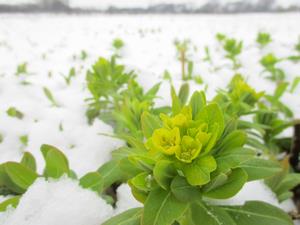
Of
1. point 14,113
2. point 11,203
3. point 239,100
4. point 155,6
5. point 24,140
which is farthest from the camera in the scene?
point 155,6

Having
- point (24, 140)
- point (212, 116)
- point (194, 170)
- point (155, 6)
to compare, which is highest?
point (212, 116)

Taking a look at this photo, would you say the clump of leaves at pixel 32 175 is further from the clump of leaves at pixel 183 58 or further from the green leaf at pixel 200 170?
the clump of leaves at pixel 183 58

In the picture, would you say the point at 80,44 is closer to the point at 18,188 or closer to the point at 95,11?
the point at 18,188

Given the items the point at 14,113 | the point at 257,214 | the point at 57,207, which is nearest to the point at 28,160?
the point at 57,207

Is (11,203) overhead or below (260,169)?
below

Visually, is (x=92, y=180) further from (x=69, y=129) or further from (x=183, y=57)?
(x=183, y=57)

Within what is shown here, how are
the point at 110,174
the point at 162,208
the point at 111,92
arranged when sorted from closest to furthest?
the point at 162,208 < the point at 110,174 < the point at 111,92

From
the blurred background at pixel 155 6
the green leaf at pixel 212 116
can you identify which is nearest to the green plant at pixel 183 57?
the green leaf at pixel 212 116

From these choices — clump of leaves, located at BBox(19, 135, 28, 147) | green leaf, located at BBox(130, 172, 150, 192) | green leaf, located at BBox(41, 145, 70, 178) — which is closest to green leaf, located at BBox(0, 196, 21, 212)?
green leaf, located at BBox(41, 145, 70, 178)
